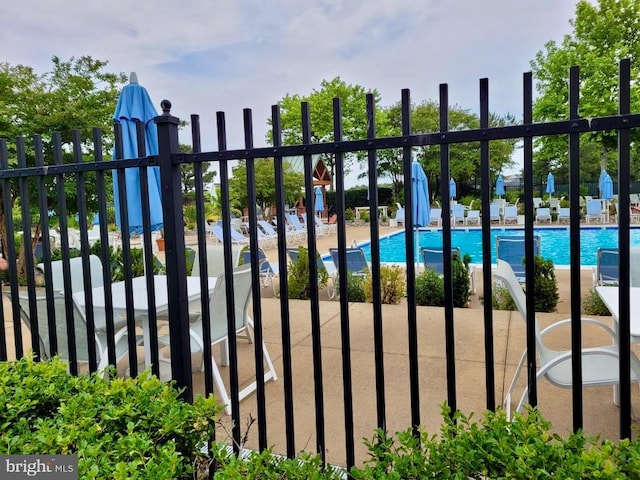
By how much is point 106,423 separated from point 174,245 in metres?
0.76

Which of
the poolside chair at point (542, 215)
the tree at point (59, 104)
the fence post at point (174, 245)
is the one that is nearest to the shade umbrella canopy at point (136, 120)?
the fence post at point (174, 245)

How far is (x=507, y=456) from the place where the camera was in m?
1.16

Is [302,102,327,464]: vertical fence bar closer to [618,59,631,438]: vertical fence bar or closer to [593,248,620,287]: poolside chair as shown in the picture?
[618,59,631,438]: vertical fence bar

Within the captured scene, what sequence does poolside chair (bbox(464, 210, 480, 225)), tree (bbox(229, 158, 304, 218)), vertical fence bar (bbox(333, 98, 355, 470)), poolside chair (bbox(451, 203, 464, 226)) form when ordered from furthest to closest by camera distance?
tree (bbox(229, 158, 304, 218)) < poolside chair (bbox(464, 210, 480, 225)) < poolside chair (bbox(451, 203, 464, 226)) < vertical fence bar (bbox(333, 98, 355, 470))

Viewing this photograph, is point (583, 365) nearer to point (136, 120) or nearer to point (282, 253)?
point (282, 253)

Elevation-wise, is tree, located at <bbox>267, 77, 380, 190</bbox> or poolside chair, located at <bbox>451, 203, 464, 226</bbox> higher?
tree, located at <bbox>267, 77, 380, 190</bbox>

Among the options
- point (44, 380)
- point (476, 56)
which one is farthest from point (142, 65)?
point (44, 380)

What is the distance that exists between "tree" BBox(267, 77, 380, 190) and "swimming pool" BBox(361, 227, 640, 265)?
9.45 m

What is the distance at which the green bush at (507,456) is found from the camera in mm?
1100

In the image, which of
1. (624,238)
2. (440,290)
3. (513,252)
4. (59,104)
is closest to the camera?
(624,238)

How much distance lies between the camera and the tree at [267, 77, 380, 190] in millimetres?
24391

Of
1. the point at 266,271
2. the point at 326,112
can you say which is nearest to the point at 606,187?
the point at 326,112

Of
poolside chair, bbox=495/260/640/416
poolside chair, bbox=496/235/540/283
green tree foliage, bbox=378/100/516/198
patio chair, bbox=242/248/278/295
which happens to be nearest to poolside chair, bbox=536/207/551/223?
green tree foliage, bbox=378/100/516/198

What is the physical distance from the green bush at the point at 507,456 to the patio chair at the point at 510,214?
63.1 ft
